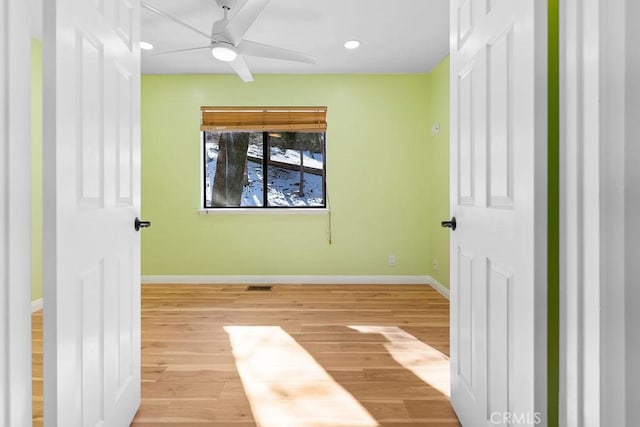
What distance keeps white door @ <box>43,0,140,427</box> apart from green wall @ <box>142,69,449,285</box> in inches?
101

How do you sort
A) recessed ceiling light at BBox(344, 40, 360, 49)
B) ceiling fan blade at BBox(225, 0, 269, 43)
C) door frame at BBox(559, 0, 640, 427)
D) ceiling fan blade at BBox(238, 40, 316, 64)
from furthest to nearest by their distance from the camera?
recessed ceiling light at BBox(344, 40, 360, 49), ceiling fan blade at BBox(238, 40, 316, 64), ceiling fan blade at BBox(225, 0, 269, 43), door frame at BBox(559, 0, 640, 427)

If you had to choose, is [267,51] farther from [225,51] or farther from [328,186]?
[328,186]

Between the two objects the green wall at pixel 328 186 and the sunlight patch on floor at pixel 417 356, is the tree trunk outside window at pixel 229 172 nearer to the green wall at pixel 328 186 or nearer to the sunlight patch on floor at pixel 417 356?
the green wall at pixel 328 186

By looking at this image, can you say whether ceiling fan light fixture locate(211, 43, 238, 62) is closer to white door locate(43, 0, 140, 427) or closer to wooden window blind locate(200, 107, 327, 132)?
white door locate(43, 0, 140, 427)

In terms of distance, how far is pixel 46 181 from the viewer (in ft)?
2.98

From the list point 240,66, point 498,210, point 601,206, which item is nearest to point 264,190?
point 240,66

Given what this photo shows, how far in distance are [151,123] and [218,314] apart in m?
2.35

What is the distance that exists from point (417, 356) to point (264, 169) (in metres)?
2.78

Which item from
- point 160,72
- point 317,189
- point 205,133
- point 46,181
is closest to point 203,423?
point 46,181

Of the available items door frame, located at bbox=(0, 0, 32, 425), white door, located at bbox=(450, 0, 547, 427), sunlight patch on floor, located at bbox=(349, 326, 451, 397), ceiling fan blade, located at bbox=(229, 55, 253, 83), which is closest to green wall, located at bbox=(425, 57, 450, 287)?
sunlight patch on floor, located at bbox=(349, 326, 451, 397)

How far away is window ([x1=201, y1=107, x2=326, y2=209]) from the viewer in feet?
13.7

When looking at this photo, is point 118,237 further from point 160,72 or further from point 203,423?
point 160,72

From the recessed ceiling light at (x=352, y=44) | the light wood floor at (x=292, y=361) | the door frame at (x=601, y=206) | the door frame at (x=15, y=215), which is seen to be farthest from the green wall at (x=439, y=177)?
the door frame at (x=15, y=215)

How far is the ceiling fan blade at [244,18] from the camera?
2041 millimetres
